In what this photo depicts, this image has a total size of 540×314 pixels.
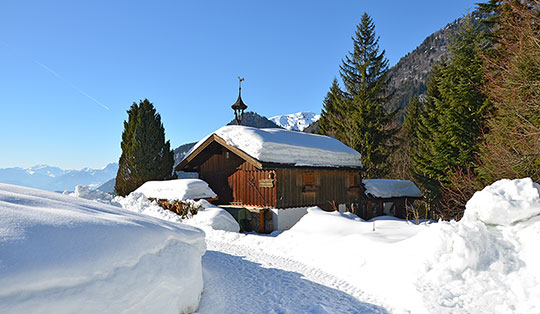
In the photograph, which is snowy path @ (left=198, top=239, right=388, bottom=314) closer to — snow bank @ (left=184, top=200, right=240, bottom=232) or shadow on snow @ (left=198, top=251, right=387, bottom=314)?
shadow on snow @ (left=198, top=251, right=387, bottom=314)

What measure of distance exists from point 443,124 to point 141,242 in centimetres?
2054

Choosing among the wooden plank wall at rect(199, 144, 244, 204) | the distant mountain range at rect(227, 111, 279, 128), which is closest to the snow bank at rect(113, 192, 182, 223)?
the wooden plank wall at rect(199, 144, 244, 204)

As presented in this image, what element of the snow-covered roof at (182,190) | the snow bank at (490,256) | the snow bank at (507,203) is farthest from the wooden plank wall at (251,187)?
the snow bank at (507,203)

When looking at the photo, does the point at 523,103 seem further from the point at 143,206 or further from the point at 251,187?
the point at 143,206

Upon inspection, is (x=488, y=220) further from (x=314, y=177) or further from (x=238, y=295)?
(x=314, y=177)

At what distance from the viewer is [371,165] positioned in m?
26.5

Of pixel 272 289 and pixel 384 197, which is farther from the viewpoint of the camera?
pixel 384 197

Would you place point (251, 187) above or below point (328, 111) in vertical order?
below

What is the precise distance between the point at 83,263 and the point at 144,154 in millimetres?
22042

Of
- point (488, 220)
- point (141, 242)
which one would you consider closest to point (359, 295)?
point (488, 220)

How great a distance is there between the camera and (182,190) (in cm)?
1656

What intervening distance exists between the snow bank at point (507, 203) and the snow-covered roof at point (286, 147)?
29.5 ft

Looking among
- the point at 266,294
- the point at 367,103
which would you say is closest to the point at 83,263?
the point at 266,294

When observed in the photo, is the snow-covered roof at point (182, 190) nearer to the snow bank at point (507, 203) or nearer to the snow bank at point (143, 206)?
the snow bank at point (143, 206)
